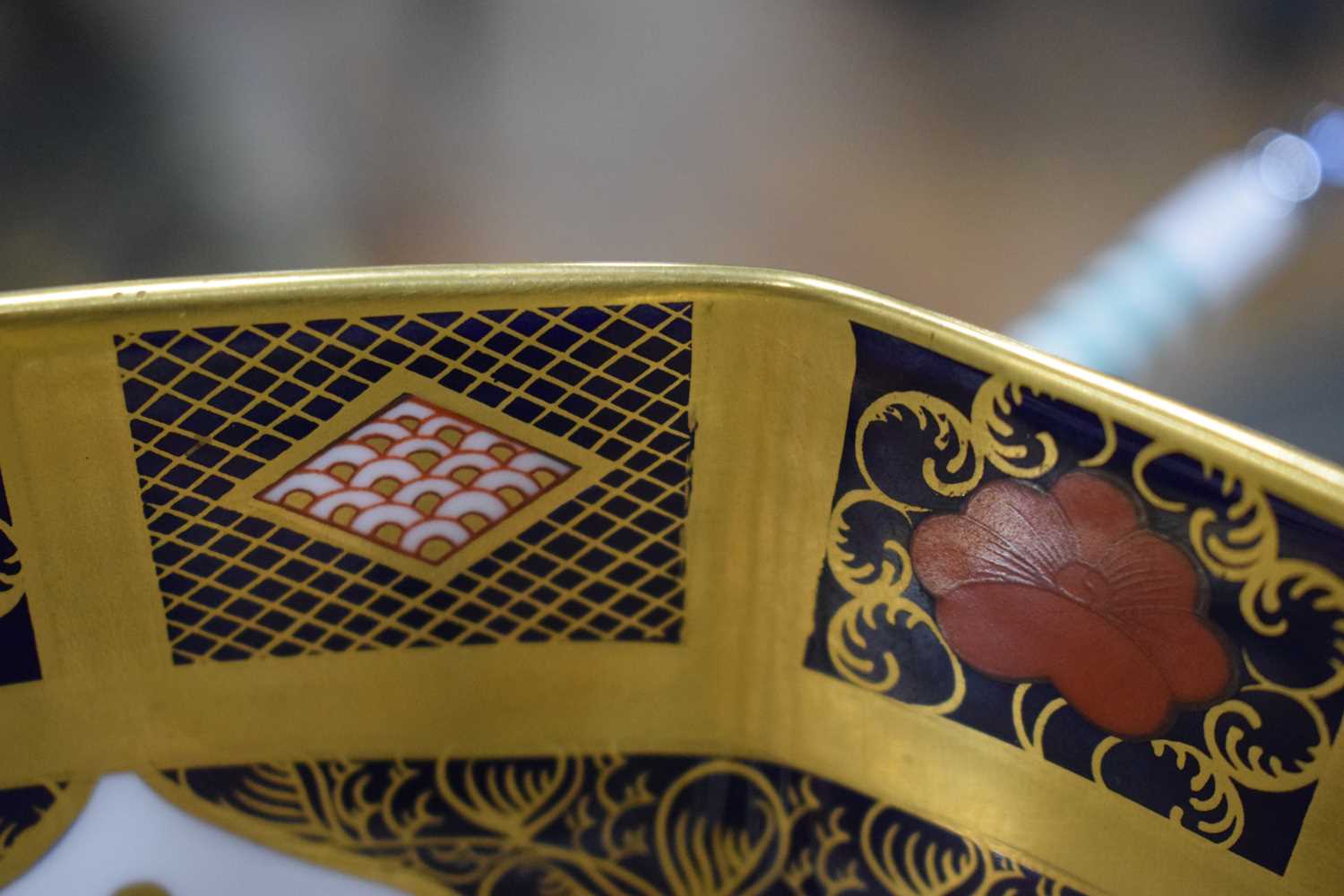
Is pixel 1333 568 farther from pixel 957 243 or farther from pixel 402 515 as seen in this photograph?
pixel 957 243

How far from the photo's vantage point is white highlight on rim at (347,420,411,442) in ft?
1.84

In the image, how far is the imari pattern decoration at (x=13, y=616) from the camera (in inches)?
21.7

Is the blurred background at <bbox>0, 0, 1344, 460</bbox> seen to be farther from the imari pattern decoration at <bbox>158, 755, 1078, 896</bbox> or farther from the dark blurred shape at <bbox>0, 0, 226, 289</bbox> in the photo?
the imari pattern decoration at <bbox>158, 755, 1078, 896</bbox>

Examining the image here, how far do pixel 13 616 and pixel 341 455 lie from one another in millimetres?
136

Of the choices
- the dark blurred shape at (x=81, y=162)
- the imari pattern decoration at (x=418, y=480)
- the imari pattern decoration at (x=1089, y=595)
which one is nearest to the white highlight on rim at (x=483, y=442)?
the imari pattern decoration at (x=418, y=480)

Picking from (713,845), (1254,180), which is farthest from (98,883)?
Result: (1254,180)

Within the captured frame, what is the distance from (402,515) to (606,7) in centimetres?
127

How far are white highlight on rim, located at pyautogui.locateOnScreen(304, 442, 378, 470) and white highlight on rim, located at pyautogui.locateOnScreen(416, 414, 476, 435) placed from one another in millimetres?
21

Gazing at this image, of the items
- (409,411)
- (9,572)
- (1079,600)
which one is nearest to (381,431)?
(409,411)

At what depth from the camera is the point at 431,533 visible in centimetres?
59

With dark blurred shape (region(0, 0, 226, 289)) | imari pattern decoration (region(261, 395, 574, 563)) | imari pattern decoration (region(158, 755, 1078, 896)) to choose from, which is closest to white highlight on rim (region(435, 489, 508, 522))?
imari pattern decoration (region(261, 395, 574, 563))

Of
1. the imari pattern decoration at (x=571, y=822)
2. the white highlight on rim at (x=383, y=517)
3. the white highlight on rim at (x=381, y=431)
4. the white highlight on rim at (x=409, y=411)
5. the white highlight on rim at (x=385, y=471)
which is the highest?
the white highlight on rim at (x=409, y=411)

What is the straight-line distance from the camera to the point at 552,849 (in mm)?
647

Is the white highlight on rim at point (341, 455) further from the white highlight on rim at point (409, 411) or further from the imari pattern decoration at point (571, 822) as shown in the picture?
the imari pattern decoration at point (571, 822)
